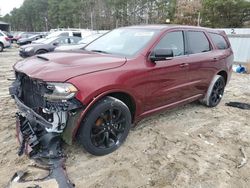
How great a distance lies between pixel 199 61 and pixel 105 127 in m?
2.42

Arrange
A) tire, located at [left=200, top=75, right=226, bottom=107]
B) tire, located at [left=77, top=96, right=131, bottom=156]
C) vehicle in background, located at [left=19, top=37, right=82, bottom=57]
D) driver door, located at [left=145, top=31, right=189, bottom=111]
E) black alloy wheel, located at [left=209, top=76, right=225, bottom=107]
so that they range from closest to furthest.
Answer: tire, located at [left=77, top=96, right=131, bottom=156] → driver door, located at [left=145, top=31, right=189, bottom=111] → tire, located at [left=200, top=75, right=226, bottom=107] → black alloy wheel, located at [left=209, top=76, right=225, bottom=107] → vehicle in background, located at [left=19, top=37, right=82, bottom=57]

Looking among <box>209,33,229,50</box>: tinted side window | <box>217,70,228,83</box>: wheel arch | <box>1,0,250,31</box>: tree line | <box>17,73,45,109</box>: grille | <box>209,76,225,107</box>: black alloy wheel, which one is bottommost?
<box>209,76,225,107</box>: black alloy wheel

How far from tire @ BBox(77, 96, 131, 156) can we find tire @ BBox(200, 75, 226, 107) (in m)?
2.55

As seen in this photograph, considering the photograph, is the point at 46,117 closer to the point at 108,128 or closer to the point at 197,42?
the point at 108,128

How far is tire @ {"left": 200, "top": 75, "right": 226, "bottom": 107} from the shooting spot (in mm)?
5847

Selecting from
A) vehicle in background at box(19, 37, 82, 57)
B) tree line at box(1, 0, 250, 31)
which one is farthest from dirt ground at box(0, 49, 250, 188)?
tree line at box(1, 0, 250, 31)

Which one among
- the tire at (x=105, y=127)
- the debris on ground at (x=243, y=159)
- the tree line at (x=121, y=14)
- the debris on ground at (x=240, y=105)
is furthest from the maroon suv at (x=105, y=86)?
the tree line at (x=121, y=14)

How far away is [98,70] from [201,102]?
3.31 m

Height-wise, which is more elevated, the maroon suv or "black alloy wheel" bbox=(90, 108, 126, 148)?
the maroon suv

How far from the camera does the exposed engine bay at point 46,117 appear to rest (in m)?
3.21

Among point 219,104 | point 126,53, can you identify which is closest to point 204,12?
point 219,104

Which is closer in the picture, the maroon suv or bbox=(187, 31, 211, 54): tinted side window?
the maroon suv

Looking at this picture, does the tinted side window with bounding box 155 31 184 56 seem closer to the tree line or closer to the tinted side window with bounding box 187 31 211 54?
the tinted side window with bounding box 187 31 211 54

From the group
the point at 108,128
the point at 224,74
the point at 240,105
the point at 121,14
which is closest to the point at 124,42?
the point at 108,128
